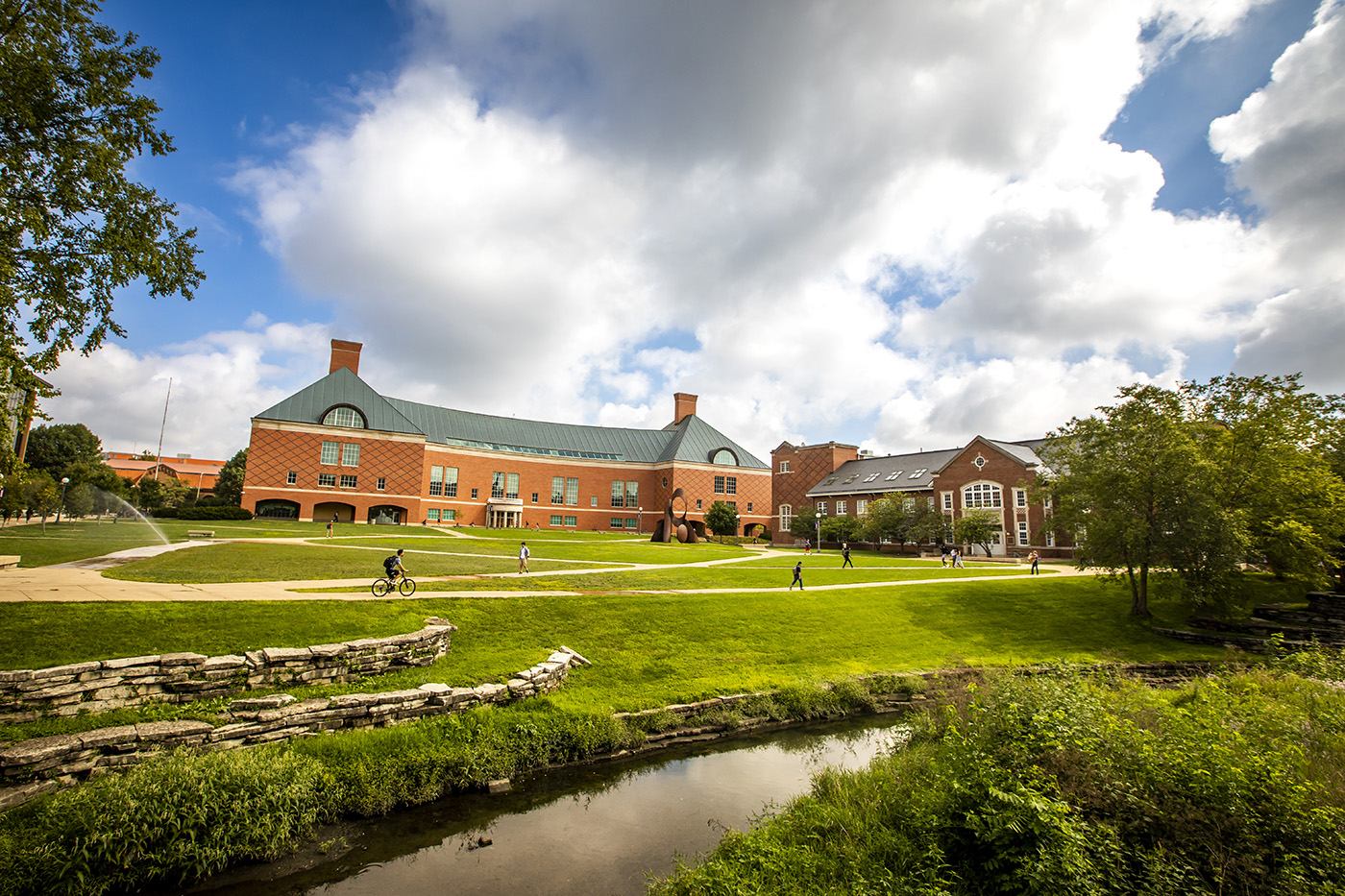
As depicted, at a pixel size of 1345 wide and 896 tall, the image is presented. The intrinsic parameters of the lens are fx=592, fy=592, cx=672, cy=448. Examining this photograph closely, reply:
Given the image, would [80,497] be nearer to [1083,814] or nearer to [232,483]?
[232,483]

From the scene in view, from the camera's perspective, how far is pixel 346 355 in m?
57.9

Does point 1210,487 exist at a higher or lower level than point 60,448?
lower

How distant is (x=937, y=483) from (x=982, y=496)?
13.7 feet

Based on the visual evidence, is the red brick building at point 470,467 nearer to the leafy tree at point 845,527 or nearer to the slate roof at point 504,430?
the slate roof at point 504,430

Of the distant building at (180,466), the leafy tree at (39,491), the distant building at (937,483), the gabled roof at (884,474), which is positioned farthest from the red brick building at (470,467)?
the distant building at (180,466)

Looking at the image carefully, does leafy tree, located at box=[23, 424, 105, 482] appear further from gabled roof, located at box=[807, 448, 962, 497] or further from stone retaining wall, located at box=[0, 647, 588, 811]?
gabled roof, located at box=[807, 448, 962, 497]

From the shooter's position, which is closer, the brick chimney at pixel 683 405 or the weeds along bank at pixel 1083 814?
the weeds along bank at pixel 1083 814

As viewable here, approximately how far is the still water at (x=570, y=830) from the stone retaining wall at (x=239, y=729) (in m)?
1.98

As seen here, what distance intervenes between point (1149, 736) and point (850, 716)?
24.4 ft

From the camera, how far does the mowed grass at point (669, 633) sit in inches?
437

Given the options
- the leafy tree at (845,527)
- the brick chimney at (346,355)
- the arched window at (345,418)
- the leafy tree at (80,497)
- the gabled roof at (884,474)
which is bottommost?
the leafy tree at (845,527)

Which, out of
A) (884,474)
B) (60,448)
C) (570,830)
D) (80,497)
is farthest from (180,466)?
(570,830)

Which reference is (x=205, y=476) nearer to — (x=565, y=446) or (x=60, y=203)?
(x=565, y=446)

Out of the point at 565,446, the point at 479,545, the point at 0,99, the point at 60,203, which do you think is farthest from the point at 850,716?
the point at 565,446
